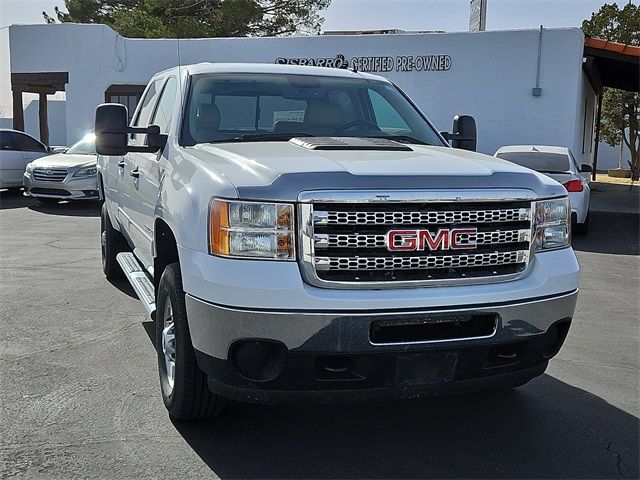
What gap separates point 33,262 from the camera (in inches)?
324

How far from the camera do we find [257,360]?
304 centimetres

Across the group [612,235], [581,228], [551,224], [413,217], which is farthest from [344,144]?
[612,235]

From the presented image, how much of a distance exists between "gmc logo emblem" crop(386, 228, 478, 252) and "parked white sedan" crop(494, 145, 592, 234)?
25.8ft

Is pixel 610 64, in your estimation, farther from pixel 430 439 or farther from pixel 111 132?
pixel 430 439

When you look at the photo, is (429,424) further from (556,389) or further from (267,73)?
(267,73)

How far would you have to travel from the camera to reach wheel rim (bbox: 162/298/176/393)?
12.0 feet

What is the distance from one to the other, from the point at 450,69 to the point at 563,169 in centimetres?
730

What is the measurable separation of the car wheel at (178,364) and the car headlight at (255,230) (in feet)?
1.69

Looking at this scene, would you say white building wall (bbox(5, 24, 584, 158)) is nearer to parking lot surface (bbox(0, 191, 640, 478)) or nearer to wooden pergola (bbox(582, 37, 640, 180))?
wooden pergola (bbox(582, 37, 640, 180))

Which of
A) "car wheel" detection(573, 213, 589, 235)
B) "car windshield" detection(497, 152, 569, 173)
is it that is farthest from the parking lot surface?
"car wheel" detection(573, 213, 589, 235)

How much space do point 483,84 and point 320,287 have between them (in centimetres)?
1535

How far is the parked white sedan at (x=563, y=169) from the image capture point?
10.6 meters

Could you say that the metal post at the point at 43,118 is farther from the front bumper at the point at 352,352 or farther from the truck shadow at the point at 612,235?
the front bumper at the point at 352,352

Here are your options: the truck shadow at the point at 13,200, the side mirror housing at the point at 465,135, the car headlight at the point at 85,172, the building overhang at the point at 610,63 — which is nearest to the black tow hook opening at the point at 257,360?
the side mirror housing at the point at 465,135
